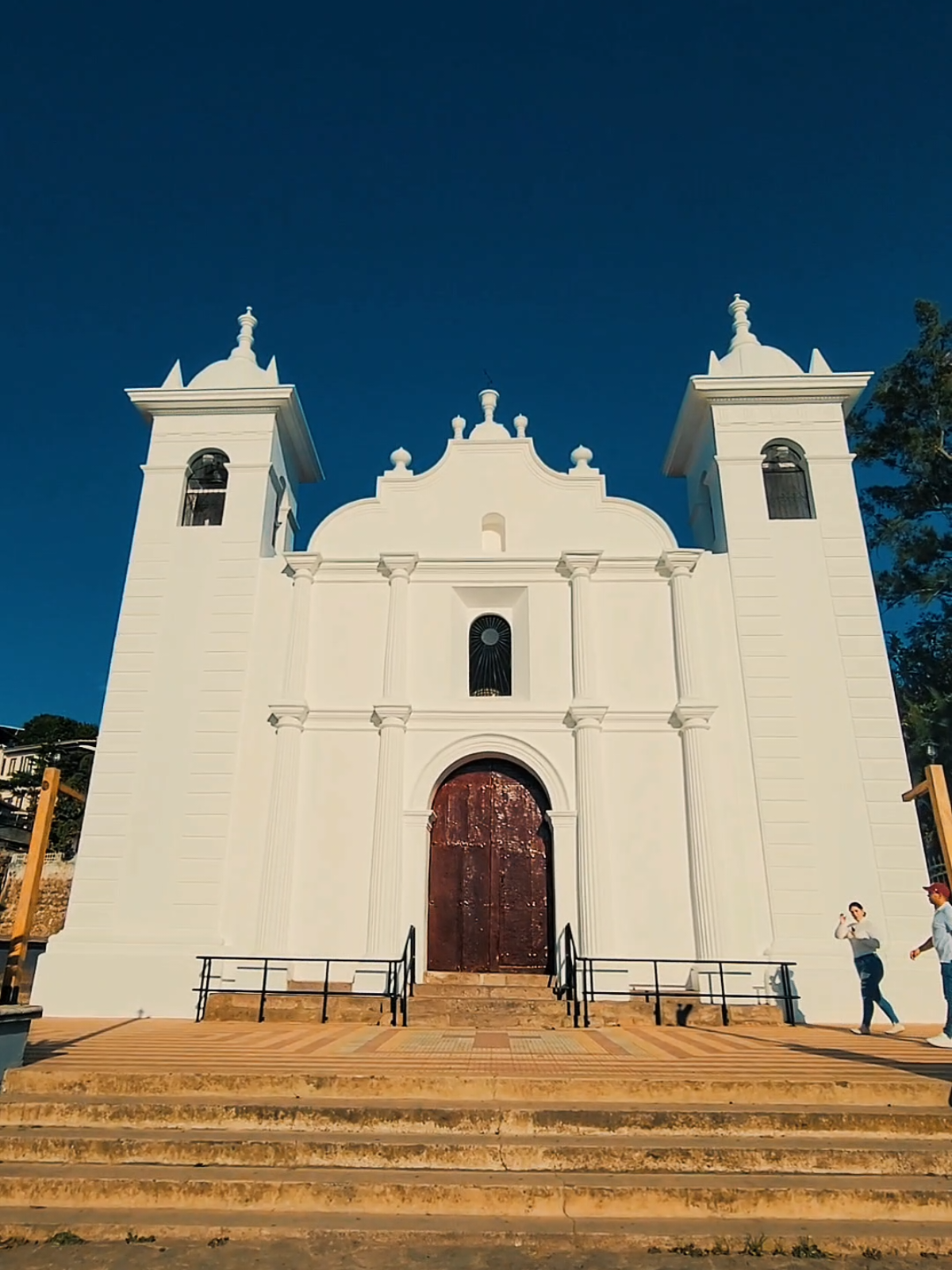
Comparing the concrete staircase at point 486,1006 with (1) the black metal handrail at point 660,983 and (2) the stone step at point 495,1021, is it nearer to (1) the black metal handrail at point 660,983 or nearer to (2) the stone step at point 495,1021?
(2) the stone step at point 495,1021

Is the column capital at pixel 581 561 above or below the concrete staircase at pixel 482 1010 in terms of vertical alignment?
above

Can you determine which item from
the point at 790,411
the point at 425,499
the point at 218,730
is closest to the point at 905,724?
the point at 790,411

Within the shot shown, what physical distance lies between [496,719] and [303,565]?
4.03m

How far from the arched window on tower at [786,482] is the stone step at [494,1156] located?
11097mm

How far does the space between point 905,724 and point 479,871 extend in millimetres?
11165

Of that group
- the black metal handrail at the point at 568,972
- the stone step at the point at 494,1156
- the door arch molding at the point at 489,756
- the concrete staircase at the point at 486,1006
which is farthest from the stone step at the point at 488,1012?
the stone step at the point at 494,1156

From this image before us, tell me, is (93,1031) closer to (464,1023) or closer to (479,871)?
(464,1023)

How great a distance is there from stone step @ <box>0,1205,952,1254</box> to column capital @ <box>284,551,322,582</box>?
10.5m

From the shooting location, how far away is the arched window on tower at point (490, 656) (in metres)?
13.9

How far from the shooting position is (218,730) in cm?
1270

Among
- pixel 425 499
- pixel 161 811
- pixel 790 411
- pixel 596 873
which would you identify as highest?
pixel 790 411

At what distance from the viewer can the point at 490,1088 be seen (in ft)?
17.2

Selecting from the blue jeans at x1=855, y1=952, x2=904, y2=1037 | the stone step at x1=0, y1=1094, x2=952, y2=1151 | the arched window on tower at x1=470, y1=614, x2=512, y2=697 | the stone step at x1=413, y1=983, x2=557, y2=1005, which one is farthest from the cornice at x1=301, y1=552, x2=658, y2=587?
the stone step at x1=0, y1=1094, x2=952, y2=1151

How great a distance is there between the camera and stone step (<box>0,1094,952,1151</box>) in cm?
471
